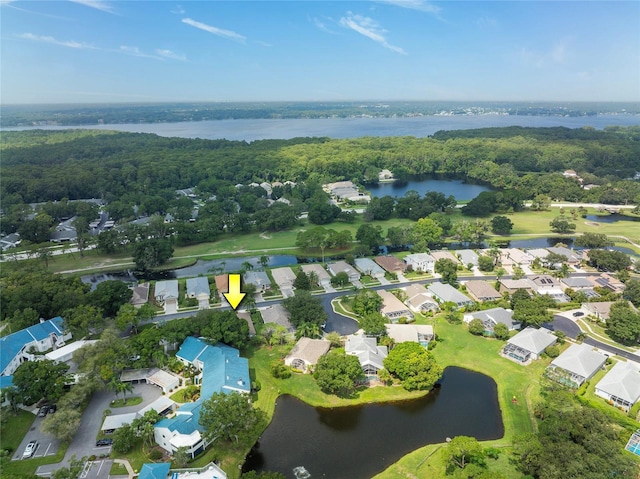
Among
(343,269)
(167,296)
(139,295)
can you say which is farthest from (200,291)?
(343,269)

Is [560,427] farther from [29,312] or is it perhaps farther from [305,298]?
[29,312]

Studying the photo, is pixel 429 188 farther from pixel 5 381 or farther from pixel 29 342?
pixel 5 381

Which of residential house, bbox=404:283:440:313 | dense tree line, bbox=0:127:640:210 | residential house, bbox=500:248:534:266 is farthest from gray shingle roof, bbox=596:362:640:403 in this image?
dense tree line, bbox=0:127:640:210

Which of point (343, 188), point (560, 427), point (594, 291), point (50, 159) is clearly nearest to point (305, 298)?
point (560, 427)

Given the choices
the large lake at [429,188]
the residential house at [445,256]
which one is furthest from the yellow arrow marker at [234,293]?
the large lake at [429,188]

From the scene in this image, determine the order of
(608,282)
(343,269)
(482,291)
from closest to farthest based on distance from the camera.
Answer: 1. (482,291)
2. (608,282)
3. (343,269)

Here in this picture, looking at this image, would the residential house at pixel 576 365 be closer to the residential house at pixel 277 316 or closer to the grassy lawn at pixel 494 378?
the grassy lawn at pixel 494 378

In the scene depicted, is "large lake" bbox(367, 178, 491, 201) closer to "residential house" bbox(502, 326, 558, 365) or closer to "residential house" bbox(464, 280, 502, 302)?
"residential house" bbox(464, 280, 502, 302)
